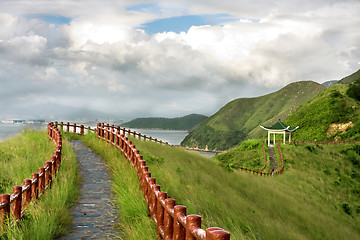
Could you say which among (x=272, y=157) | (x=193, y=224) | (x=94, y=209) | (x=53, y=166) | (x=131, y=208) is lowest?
(x=272, y=157)

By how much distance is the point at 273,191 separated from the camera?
21.9 metres

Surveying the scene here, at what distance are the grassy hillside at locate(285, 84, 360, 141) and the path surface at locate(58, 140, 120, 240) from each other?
2676 inches

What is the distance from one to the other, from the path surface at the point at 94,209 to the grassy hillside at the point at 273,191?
1.68m

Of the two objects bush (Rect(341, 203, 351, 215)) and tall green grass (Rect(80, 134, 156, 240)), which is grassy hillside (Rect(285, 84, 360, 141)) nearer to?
bush (Rect(341, 203, 351, 215))

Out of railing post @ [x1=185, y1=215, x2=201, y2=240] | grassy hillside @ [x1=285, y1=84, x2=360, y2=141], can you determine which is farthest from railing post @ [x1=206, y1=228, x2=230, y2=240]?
grassy hillside @ [x1=285, y1=84, x2=360, y2=141]

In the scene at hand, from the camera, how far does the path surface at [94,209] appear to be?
696cm

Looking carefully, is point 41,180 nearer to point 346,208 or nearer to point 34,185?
point 34,185

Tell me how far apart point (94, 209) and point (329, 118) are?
273 feet

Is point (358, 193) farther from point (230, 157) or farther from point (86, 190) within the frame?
point (86, 190)

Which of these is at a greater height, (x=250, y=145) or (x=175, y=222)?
(x=175, y=222)

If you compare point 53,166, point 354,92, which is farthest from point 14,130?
point 354,92

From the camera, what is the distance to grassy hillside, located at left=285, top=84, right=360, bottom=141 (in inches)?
3063

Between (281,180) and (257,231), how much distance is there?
26.6m

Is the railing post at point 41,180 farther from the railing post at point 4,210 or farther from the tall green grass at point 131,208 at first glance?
the railing post at point 4,210
